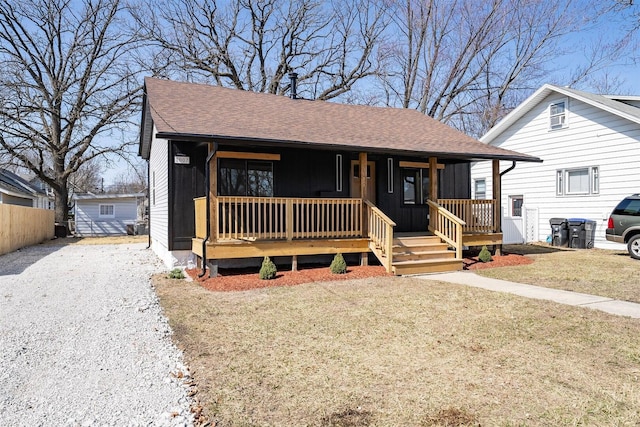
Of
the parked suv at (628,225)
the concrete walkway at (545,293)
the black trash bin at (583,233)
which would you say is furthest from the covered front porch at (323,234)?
the black trash bin at (583,233)

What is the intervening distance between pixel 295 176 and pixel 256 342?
6.74m

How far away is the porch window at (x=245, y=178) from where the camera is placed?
33.4ft

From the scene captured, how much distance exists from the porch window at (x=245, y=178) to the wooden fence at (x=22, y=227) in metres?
8.75

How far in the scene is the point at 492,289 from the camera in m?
7.43

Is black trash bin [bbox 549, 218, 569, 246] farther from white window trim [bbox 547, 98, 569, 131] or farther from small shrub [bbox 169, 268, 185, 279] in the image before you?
small shrub [bbox 169, 268, 185, 279]

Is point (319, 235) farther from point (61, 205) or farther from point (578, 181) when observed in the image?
point (61, 205)

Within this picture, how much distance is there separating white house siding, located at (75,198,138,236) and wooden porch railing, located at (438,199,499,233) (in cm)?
2487

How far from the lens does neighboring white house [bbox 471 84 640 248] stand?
1379cm

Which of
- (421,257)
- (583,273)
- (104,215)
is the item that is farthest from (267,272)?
(104,215)

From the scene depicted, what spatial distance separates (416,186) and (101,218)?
25.7 m

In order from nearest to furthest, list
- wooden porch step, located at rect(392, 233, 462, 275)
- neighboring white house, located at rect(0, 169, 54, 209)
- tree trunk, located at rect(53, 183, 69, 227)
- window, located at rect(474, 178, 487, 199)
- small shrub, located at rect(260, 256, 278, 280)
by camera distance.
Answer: small shrub, located at rect(260, 256, 278, 280)
wooden porch step, located at rect(392, 233, 462, 275)
window, located at rect(474, 178, 487, 199)
neighboring white house, located at rect(0, 169, 54, 209)
tree trunk, located at rect(53, 183, 69, 227)

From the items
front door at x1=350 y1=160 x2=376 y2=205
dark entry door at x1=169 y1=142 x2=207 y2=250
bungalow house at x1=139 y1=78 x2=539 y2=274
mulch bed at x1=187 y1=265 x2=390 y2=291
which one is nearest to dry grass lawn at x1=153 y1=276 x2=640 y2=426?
mulch bed at x1=187 y1=265 x2=390 y2=291

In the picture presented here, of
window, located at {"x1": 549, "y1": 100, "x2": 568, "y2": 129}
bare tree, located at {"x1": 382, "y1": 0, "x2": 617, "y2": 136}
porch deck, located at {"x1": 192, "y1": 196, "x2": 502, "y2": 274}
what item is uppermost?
bare tree, located at {"x1": 382, "y1": 0, "x2": 617, "y2": 136}

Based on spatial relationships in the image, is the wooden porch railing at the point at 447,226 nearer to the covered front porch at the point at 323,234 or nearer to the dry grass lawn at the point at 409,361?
the covered front porch at the point at 323,234
